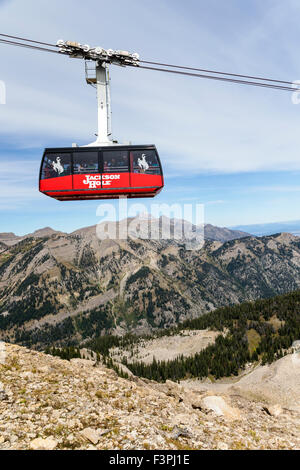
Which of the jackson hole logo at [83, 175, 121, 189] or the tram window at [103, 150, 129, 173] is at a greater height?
the tram window at [103, 150, 129, 173]

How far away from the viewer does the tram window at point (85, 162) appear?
2347 centimetres

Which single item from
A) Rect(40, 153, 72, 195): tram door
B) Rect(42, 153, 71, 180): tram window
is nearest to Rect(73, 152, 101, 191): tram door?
Rect(40, 153, 72, 195): tram door

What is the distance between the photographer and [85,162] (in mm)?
23672

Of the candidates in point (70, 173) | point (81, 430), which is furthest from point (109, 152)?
point (81, 430)

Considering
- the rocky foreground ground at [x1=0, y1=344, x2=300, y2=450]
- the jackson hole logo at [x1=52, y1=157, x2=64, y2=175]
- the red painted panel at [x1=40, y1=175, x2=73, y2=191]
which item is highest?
the jackson hole logo at [x1=52, y1=157, x2=64, y2=175]

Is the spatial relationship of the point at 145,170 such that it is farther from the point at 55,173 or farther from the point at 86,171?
the point at 55,173

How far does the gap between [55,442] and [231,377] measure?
16119cm

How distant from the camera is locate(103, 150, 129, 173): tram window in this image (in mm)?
23453

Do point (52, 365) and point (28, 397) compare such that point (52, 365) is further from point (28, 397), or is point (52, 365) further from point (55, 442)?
point (55, 442)

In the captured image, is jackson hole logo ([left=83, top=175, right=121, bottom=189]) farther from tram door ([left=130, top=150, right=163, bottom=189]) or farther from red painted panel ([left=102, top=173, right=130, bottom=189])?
tram door ([left=130, top=150, right=163, bottom=189])

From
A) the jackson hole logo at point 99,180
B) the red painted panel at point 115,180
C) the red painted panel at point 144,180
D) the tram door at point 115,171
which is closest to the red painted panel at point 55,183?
the jackson hole logo at point 99,180

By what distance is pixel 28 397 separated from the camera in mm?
15758

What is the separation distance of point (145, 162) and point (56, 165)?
8106mm

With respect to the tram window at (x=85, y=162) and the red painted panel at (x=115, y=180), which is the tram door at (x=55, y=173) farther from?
the red painted panel at (x=115, y=180)
